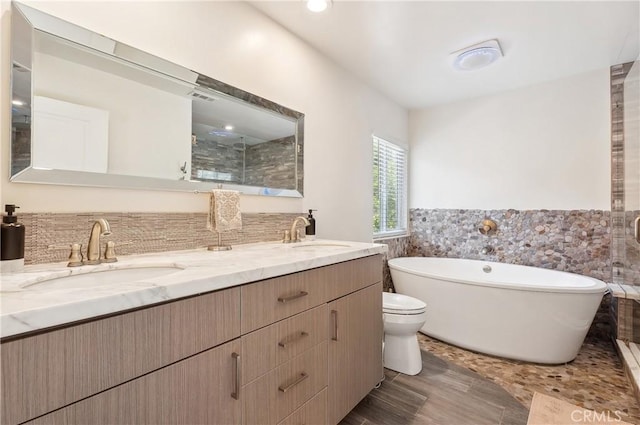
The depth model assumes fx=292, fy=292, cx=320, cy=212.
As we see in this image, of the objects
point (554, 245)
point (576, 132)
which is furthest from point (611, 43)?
point (554, 245)

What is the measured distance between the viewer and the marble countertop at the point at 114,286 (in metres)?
0.60

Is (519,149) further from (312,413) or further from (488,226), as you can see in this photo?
(312,413)

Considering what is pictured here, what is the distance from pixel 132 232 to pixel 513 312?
2.61 metres

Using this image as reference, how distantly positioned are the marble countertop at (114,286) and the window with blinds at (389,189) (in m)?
2.00

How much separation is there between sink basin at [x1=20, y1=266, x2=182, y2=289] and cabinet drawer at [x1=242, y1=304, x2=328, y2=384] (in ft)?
1.35

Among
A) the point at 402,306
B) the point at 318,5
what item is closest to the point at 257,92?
the point at 318,5

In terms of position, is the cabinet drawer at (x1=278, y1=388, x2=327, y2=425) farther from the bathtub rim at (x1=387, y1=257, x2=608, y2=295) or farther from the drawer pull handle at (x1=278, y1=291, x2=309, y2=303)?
the bathtub rim at (x1=387, y1=257, x2=608, y2=295)

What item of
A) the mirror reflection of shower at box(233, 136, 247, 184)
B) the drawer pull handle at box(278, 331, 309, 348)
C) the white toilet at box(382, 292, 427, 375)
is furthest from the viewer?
the white toilet at box(382, 292, 427, 375)

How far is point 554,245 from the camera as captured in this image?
2.86 meters

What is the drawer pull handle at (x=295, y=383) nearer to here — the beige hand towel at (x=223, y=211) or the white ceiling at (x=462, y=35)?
the beige hand towel at (x=223, y=211)

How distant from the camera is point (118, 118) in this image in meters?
1.30

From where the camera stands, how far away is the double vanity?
0.61m

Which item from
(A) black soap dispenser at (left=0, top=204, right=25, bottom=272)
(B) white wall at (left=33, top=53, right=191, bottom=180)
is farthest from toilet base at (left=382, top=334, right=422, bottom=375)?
(A) black soap dispenser at (left=0, top=204, right=25, bottom=272)

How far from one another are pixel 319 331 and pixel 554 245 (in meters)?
2.78
